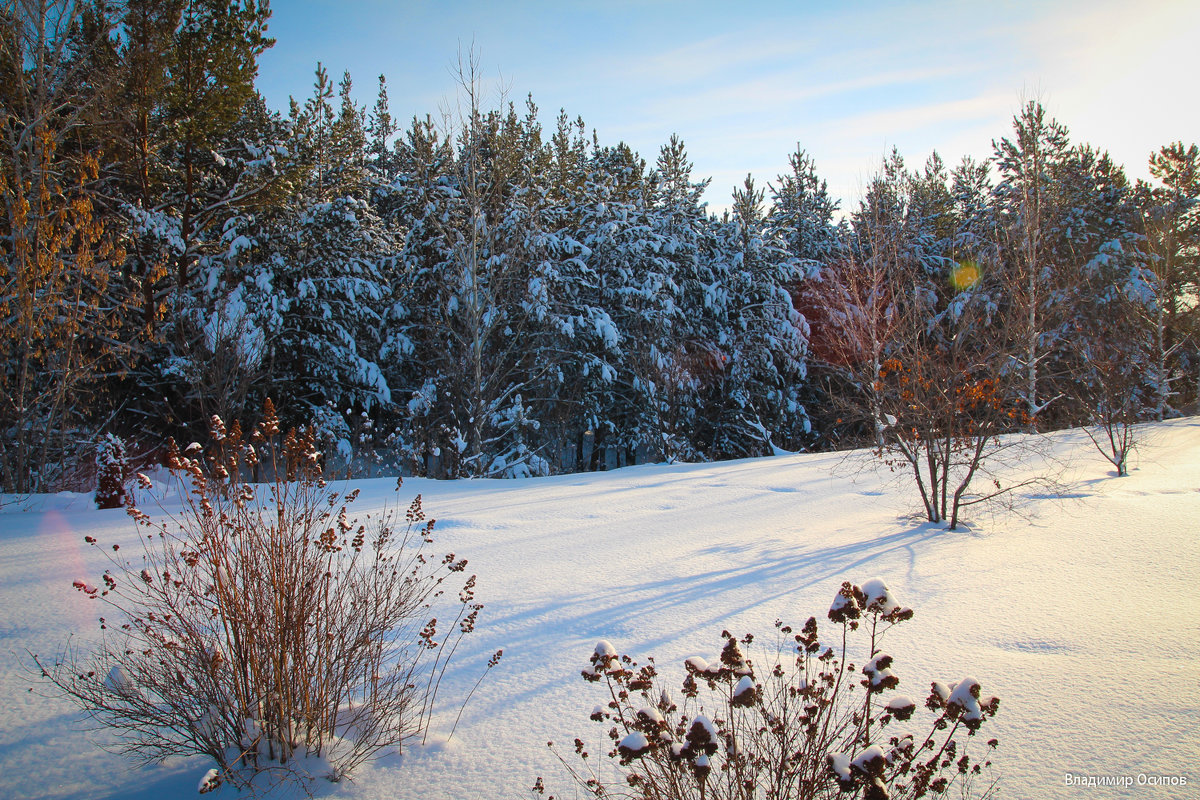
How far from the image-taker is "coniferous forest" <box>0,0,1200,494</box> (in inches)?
329

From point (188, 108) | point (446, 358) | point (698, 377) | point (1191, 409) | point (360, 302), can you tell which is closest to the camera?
point (188, 108)

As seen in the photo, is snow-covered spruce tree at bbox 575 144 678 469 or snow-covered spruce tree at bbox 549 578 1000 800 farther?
snow-covered spruce tree at bbox 575 144 678 469

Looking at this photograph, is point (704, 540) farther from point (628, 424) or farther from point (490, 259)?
point (628, 424)

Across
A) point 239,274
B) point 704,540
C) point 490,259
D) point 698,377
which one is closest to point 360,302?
point 239,274

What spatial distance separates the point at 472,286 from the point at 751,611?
10.0 meters

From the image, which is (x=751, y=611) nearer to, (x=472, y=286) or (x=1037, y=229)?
(x=472, y=286)

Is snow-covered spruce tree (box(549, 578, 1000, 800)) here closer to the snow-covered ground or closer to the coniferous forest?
the snow-covered ground

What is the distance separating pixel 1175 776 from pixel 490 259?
510 inches

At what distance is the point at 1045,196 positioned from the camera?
18.4 meters

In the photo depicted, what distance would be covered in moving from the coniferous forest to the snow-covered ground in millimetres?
1399

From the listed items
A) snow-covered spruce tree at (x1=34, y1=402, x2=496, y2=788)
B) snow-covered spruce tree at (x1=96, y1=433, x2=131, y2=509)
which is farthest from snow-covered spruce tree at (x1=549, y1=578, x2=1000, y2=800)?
snow-covered spruce tree at (x1=96, y1=433, x2=131, y2=509)

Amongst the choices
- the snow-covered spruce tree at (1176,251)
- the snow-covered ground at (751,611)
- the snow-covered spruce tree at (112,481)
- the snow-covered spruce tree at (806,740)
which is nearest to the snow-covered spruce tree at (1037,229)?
the snow-covered spruce tree at (1176,251)

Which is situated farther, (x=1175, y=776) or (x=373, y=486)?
(x=373, y=486)

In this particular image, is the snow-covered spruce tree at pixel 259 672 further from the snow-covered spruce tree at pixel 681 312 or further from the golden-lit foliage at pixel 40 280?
the snow-covered spruce tree at pixel 681 312
